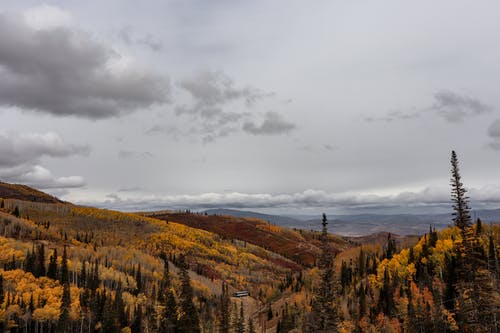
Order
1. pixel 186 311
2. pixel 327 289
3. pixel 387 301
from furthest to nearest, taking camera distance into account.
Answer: pixel 387 301, pixel 186 311, pixel 327 289

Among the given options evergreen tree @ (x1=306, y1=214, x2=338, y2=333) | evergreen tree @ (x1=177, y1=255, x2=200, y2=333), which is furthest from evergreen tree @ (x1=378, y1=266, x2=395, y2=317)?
evergreen tree @ (x1=306, y1=214, x2=338, y2=333)

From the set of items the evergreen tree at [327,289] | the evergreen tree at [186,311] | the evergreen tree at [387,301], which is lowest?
the evergreen tree at [387,301]

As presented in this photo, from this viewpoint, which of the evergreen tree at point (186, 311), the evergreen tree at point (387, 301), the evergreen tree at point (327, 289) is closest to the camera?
the evergreen tree at point (327, 289)

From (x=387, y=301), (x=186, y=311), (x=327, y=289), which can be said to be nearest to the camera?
(x=327, y=289)

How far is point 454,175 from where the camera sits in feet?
90.4

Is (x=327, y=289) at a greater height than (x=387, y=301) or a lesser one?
greater

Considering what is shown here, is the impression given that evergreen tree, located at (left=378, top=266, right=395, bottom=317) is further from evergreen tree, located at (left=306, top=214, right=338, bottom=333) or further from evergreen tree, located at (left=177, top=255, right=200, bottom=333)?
evergreen tree, located at (left=306, top=214, right=338, bottom=333)

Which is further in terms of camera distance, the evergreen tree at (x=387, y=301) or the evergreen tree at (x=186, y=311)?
the evergreen tree at (x=387, y=301)

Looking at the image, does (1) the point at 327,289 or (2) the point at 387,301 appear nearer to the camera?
(1) the point at 327,289

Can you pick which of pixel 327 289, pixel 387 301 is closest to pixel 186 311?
pixel 327 289

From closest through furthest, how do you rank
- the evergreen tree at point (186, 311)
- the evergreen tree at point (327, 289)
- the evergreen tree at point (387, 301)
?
the evergreen tree at point (327, 289) < the evergreen tree at point (186, 311) < the evergreen tree at point (387, 301)

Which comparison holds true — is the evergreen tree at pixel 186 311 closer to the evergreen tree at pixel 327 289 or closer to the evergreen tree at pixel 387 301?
the evergreen tree at pixel 327 289

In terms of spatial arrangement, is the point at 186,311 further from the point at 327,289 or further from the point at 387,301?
the point at 387,301

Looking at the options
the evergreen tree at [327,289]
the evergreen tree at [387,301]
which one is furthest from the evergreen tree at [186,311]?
the evergreen tree at [387,301]
